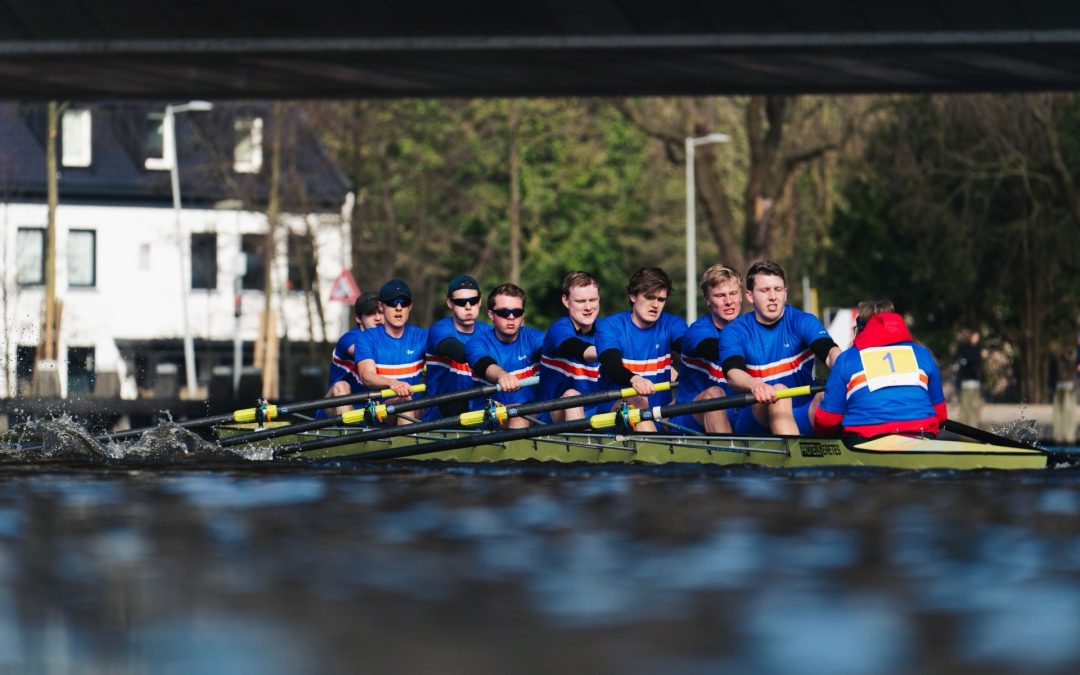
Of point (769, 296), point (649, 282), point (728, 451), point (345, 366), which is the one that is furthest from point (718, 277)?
point (345, 366)

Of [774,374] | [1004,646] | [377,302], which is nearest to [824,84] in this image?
[377,302]

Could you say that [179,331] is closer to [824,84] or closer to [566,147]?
[566,147]

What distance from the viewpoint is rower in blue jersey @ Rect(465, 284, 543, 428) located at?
15.5 m

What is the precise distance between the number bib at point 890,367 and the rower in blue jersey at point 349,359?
568 centimetres

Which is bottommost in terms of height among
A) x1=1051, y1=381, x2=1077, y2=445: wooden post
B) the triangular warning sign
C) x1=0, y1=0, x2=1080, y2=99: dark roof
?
x1=1051, y1=381, x2=1077, y2=445: wooden post

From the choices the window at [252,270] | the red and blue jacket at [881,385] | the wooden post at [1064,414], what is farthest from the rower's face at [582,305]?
the window at [252,270]

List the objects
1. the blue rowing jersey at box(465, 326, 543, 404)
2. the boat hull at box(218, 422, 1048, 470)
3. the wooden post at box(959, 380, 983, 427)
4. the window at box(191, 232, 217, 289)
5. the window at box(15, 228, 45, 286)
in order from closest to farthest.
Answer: the boat hull at box(218, 422, 1048, 470)
the blue rowing jersey at box(465, 326, 543, 404)
the wooden post at box(959, 380, 983, 427)
the window at box(15, 228, 45, 286)
the window at box(191, 232, 217, 289)

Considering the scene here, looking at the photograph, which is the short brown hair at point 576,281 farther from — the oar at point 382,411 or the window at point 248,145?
the window at point 248,145

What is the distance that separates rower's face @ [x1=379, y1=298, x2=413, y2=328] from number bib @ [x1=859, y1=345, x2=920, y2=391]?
4.28m

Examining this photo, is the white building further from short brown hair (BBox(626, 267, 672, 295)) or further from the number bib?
the number bib

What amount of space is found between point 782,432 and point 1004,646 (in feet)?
25.6

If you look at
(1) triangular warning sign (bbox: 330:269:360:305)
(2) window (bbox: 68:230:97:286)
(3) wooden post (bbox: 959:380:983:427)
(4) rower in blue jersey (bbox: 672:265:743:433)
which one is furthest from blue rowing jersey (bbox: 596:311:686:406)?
(2) window (bbox: 68:230:97:286)

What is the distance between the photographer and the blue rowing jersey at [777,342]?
14.3 m

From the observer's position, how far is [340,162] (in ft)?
156
